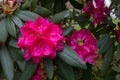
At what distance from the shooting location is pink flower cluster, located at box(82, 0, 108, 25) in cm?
240

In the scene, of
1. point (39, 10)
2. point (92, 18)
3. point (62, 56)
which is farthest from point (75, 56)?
point (92, 18)

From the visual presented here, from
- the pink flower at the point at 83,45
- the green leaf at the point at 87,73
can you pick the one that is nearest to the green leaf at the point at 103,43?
the green leaf at the point at 87,73

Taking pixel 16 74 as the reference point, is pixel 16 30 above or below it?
above

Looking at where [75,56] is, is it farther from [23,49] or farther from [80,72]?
[80,72]

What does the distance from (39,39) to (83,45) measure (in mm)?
374

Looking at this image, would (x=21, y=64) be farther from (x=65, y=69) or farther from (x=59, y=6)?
(x=59, y=6)

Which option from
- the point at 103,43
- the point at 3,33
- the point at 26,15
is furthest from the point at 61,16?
the point at 103,43

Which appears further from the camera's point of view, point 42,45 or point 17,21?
point 17,21

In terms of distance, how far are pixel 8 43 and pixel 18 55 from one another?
0.08 meters

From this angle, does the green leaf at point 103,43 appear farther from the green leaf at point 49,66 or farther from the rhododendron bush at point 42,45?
the green leaf at point 49,66

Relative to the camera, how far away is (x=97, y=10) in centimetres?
241

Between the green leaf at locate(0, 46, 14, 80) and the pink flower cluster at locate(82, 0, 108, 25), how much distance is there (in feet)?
2.38

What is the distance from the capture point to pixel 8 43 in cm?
190

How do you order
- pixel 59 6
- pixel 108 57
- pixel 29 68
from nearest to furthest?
pixel 29 68 < pixel 108 57 < pixel 59 6
